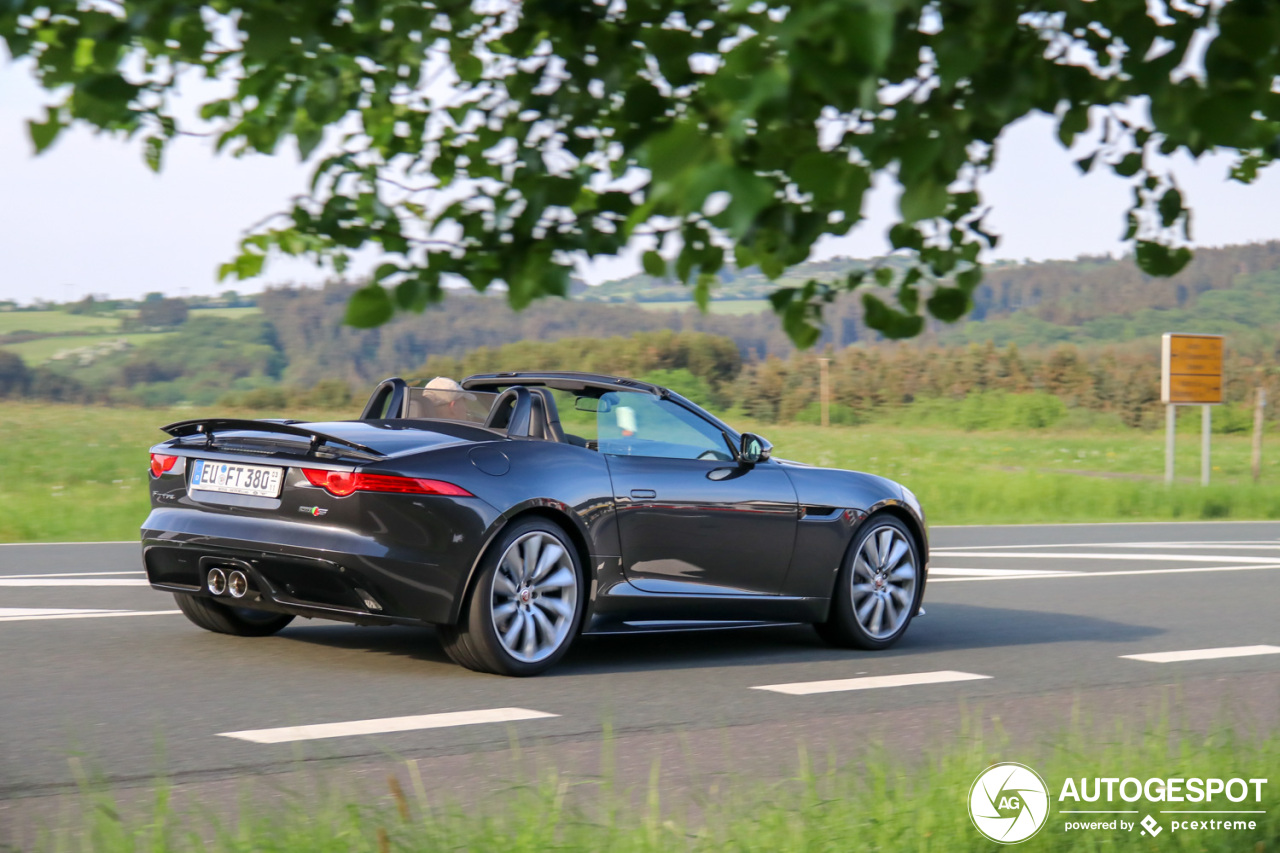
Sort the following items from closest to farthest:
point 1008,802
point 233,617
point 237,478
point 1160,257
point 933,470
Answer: point 1160,257, point 1008,802, point 237,478, point 233,617, point 933,470

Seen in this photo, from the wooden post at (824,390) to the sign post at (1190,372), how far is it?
29.8m

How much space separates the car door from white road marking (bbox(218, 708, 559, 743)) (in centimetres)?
141

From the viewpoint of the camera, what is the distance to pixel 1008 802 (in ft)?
14.6

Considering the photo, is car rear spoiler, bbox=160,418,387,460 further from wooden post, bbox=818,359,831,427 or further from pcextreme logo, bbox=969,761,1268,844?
wooden post, bbox=818,359,831,427

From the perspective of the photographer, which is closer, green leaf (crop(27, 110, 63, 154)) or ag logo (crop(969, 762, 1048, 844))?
green leaf (crop(27, 110, 63, 154))

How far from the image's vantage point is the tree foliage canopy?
7.58 feet

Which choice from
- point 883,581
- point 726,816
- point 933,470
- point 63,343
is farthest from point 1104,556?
point 63,343

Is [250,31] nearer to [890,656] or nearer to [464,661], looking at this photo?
[464,661]

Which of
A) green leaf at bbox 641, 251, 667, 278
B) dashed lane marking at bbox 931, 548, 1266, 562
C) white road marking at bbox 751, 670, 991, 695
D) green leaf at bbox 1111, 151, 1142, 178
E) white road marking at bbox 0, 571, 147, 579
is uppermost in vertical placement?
green leaf at bbox 1111, 151, 1142, 178

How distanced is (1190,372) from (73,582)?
22472 millimetres

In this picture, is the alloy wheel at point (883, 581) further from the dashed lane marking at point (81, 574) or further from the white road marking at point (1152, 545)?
the white road marking at point (1152, 545)

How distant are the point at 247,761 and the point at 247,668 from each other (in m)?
1.88

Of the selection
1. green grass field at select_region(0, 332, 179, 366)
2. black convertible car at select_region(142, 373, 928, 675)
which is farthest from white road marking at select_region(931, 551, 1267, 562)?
green grass field at select_region(0, 332, 179, 366)

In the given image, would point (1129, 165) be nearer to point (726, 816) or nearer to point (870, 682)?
point (726, 816)
